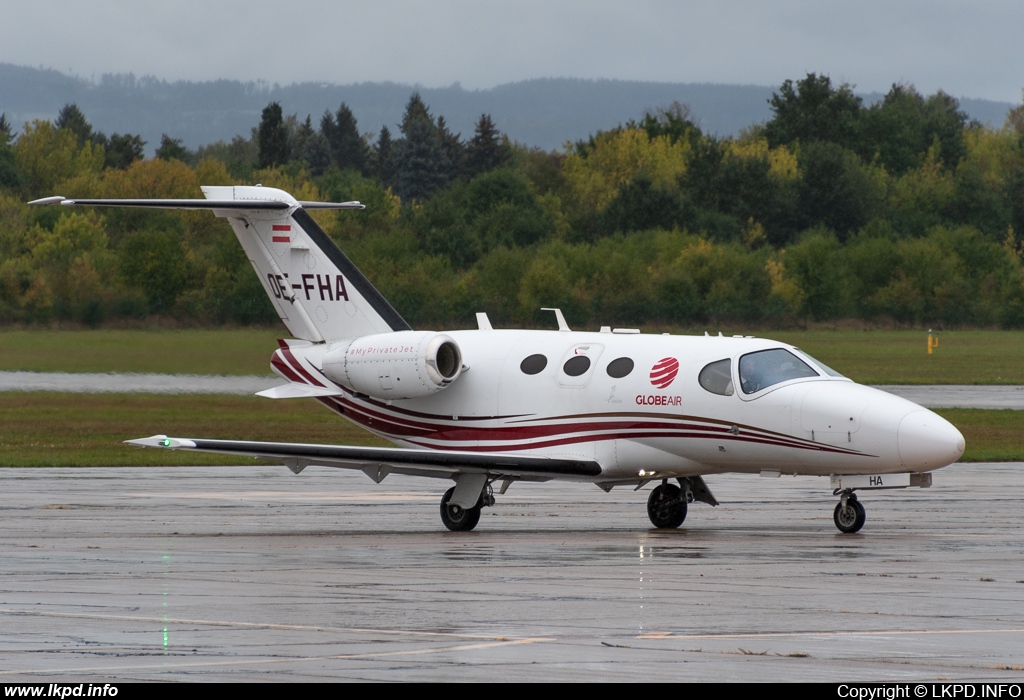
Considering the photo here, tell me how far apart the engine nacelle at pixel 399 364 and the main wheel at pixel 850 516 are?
17.2 feet

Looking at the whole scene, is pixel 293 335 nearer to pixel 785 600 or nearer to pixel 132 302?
pixel 785 600

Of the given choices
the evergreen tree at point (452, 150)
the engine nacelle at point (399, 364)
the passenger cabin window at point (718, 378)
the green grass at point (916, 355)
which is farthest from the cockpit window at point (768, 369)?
the evergreen tree at point (452, 150)

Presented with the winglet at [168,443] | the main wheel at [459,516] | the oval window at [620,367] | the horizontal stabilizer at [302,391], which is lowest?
the main wheel at [459,516]

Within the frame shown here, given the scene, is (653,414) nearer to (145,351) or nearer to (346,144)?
(145,351)

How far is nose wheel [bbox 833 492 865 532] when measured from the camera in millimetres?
18125

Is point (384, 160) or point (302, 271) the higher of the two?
point (302, 271)

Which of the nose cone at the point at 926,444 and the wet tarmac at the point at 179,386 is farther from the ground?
the nose cone at the point at 926,444

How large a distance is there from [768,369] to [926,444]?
7.15 ft

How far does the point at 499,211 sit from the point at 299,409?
4831cm

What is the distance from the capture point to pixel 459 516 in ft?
62.7

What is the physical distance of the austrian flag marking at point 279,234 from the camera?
21.9 meters

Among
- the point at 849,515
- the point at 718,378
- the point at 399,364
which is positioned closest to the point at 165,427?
the point at 399,364

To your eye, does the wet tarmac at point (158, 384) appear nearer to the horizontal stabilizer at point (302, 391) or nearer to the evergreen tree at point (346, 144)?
the horizontal stabilizer at point (302, 391)
